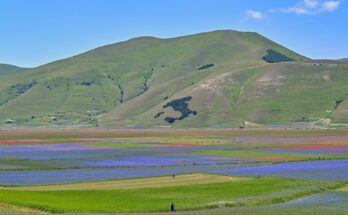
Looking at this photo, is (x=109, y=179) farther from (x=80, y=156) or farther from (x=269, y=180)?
(x=80, y=156)

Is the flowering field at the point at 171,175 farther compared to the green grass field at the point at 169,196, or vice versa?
the flowering field at the point at 171,175

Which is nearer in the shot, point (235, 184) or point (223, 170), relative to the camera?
point (235, 184)

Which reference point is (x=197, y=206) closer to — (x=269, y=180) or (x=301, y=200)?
(x=301, y=200)

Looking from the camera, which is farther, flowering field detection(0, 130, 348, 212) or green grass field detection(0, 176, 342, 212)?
flowering field detection(0, 130, 348, 212)

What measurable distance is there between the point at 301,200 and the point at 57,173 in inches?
1436

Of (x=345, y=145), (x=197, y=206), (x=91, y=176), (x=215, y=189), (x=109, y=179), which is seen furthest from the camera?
Answer: (x=345, y=145)

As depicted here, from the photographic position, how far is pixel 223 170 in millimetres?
80062

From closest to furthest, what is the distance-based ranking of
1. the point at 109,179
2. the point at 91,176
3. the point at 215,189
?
the point at 215,189 < the point at 109,179 < the point at 91,176

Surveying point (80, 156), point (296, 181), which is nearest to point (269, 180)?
point (296, 181)

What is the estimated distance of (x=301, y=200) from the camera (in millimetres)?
53375

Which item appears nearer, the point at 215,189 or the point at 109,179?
the point at 215,189

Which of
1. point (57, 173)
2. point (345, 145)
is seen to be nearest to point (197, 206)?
point (57, 173)

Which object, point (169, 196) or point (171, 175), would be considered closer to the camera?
point (169, 196)

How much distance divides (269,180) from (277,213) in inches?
813
